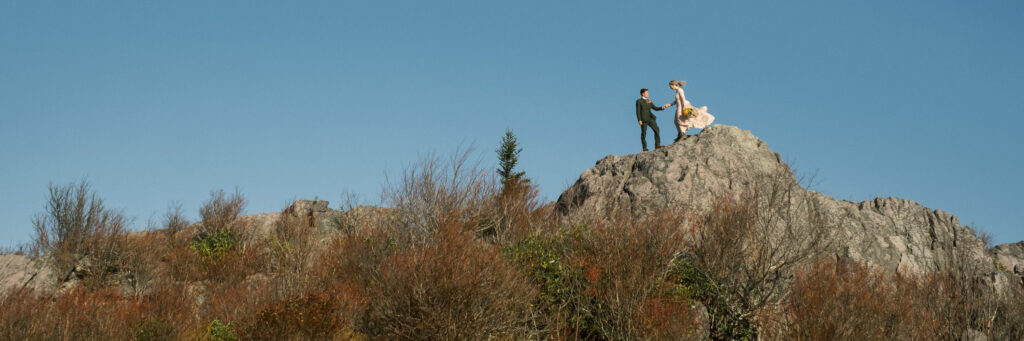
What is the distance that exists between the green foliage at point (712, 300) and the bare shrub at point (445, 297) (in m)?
6.25

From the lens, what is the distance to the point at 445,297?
18.4 m

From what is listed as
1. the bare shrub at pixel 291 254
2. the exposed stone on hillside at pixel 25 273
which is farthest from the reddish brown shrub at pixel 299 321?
the exposed stone on hillside at pixel 25 273

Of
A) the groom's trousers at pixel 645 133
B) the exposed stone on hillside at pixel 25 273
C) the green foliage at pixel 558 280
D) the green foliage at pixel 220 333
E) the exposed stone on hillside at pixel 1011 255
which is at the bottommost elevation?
the green foliage at pixel 220 333

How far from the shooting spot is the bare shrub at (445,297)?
18.4 m

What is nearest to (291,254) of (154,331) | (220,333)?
(220,333)

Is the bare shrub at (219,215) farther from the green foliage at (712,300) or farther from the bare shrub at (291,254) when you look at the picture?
the green foliage at (712,300)

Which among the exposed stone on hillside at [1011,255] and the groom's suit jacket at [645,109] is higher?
the groom's suit jacket at [645,109]

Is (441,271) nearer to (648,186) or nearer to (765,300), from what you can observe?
(765,300)

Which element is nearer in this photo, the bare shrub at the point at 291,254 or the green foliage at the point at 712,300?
the green foliage at the point at 712,300

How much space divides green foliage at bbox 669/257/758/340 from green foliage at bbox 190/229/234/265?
A: 20.7 metres

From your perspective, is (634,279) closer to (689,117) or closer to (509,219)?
(509,219)

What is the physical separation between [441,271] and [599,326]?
225 inches

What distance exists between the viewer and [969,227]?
3681 centimetres

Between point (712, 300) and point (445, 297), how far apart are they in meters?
9.43
